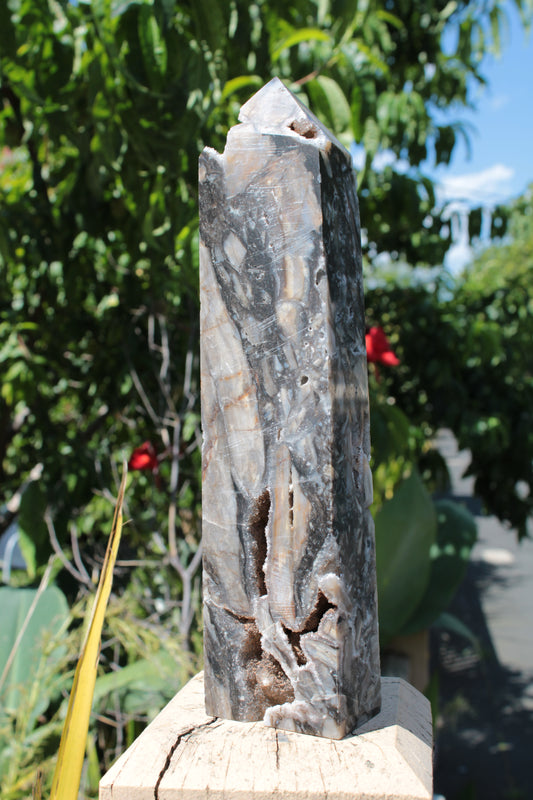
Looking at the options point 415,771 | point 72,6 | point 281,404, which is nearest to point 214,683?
point 415,771

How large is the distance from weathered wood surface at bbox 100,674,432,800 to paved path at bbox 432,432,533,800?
191cm

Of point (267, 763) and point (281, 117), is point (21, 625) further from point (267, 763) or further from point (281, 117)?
point (281, 117)

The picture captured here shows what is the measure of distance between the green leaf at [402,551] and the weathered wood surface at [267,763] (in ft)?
4.23

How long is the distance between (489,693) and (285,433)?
13.5 ft

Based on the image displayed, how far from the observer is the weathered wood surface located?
700 millimetres

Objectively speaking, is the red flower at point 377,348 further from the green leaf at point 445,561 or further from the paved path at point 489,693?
the paved path at point 489,693

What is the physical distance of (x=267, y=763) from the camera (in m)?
0.75

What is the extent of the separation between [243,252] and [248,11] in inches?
47.9

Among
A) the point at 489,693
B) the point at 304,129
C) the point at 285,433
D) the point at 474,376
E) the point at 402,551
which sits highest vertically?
the point at 304,129

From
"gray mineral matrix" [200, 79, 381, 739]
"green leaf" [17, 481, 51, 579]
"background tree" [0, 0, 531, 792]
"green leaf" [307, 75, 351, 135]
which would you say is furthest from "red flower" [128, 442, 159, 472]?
"gray mineral matrix" [200, 79, 381, 739]

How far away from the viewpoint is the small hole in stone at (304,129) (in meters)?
0.86

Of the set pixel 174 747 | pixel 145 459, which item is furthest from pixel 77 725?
pixel 145 459

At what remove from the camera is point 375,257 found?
3355mm

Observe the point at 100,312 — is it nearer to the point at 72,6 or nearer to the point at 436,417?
the point at 72,6
